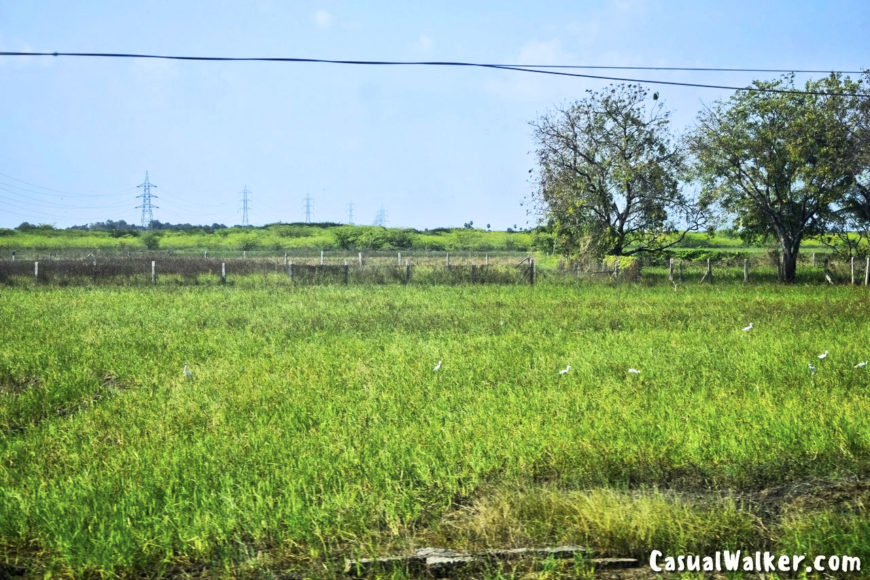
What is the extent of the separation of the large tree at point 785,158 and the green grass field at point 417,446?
20.4 metres

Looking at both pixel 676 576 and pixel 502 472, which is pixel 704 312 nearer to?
pixel 502 472

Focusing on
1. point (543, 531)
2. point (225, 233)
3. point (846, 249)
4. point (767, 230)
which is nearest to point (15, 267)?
point (543, 531)

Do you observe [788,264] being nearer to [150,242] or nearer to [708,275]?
[708,275]

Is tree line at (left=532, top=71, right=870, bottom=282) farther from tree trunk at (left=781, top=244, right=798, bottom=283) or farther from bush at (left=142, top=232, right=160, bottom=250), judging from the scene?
bush at (left=142, top=232, right=160, bottom=250)

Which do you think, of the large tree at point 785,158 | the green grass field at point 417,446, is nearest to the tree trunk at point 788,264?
the large tree at point 785,158

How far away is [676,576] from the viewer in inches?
173

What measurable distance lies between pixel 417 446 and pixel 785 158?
31.3m

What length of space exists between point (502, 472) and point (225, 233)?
92.1 m

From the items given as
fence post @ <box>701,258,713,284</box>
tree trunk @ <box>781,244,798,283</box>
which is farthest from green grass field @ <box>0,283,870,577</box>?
tree trunk @ <box>781,244,798,283</box>

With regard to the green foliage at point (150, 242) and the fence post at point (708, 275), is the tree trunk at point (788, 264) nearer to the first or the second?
the fence post at point (708, 275)

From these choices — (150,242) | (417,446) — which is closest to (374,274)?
(417,446)

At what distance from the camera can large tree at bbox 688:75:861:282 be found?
31.7m

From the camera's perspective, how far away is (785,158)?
1296 inches

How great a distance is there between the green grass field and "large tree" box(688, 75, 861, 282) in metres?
20.4
